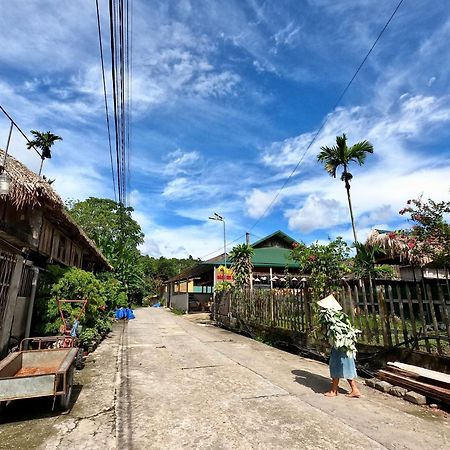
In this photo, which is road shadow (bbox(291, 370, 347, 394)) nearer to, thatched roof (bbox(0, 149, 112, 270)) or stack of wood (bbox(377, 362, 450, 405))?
stack of wood (bbox(377, 362, 450, 405))

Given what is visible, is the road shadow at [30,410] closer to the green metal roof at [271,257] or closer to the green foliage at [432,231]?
the green foliage at [432,231]

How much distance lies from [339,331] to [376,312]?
1882 mm

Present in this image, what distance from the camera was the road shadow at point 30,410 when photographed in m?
3.87

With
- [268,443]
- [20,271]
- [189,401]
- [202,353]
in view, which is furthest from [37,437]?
[202,353]

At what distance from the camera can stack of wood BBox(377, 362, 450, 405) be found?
4.45 metres

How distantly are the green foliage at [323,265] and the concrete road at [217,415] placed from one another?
204 cm

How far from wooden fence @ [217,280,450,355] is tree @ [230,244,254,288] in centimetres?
480

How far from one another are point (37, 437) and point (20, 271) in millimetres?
4115

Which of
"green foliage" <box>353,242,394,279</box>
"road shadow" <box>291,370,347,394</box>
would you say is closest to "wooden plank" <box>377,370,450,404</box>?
"road shadow" <box>291,370,347,394</box>

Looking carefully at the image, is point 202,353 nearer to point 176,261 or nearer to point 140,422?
point 140,422

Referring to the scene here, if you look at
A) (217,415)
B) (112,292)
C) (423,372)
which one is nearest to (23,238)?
(217,415)

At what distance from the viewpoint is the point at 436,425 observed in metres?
3.90

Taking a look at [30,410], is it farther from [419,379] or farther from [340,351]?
[419,379]

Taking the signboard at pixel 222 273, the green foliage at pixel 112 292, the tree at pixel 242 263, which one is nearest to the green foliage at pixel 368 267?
the tree at pixel 242 263
